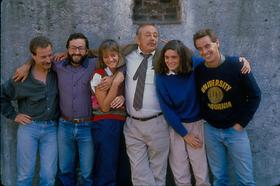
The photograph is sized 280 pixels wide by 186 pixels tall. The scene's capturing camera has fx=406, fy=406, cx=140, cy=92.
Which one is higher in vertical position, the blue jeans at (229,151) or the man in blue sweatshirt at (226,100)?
the man in blue sweatshirt at (226,100)

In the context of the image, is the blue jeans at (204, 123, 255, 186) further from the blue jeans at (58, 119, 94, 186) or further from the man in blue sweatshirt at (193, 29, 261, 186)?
the blue jeans at (58, 119, 94, 186)

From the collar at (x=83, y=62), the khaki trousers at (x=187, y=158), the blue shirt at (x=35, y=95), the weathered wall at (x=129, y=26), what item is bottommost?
the khaki trousers at (x=187, y=158)

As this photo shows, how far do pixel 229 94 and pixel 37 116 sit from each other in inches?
77.3

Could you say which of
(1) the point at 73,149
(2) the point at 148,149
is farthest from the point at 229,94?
(1) the point at 73,149

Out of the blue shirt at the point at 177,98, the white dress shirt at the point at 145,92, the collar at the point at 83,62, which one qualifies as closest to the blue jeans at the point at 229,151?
the blue shirt at the point at 177,98

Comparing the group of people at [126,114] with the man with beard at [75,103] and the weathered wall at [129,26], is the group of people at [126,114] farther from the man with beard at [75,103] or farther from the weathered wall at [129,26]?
the weathered wall at [129,26]

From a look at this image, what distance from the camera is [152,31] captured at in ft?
13.5

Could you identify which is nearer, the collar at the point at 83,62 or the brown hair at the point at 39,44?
the brown hair at the point at 39,44

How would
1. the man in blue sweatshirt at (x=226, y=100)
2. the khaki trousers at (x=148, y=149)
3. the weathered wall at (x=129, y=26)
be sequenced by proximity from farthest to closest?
the weathered wall at (x=129, y=26)
the khaki trousers at (x=148, y=149)
the man in blue sweatshirt at (x=226, y=100)

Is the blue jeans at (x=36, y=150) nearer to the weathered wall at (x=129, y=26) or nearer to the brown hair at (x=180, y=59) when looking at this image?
the weathered wall at (x=129, y=26)

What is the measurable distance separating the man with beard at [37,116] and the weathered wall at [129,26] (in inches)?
17.5

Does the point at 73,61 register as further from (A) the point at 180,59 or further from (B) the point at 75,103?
(A) the point at 180,59

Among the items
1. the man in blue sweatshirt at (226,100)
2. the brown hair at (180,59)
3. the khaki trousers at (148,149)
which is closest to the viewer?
the man in blue sweatshirt at (226,100)

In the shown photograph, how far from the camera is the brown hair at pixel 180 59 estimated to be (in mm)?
4016
